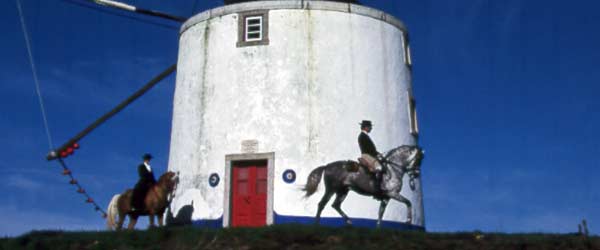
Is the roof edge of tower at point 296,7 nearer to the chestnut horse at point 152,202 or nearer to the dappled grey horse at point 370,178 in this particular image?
the dappled grey horse at point 370,178

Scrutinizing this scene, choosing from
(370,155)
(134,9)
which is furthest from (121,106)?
(370,155)

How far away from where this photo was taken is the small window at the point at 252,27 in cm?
2642

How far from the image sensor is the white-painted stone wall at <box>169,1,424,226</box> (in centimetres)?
2500

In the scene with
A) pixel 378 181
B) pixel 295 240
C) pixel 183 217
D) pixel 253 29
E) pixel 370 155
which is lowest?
pixel 295 240

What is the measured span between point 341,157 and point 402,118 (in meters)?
3.25

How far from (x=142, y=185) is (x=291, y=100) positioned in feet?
17.7

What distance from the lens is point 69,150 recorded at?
1155 inches

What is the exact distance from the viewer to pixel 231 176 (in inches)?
992

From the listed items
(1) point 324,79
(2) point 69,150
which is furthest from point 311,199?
(2) point 69,150

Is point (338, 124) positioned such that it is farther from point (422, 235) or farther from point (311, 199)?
point (422, 235)

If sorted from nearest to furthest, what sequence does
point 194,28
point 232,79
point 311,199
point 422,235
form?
point 422,235 < point 311,199 < point 232,79 < point 194,28

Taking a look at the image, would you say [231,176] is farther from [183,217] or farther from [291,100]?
[291,100]

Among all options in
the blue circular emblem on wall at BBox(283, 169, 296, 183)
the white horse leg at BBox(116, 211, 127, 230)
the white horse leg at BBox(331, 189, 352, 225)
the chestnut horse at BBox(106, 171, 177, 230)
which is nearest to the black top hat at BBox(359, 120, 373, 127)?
the white horse leg at BBox(331, 189, 352, 225)

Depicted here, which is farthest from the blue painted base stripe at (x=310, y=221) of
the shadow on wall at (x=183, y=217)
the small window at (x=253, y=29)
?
the small window at (x=253, y=29)
